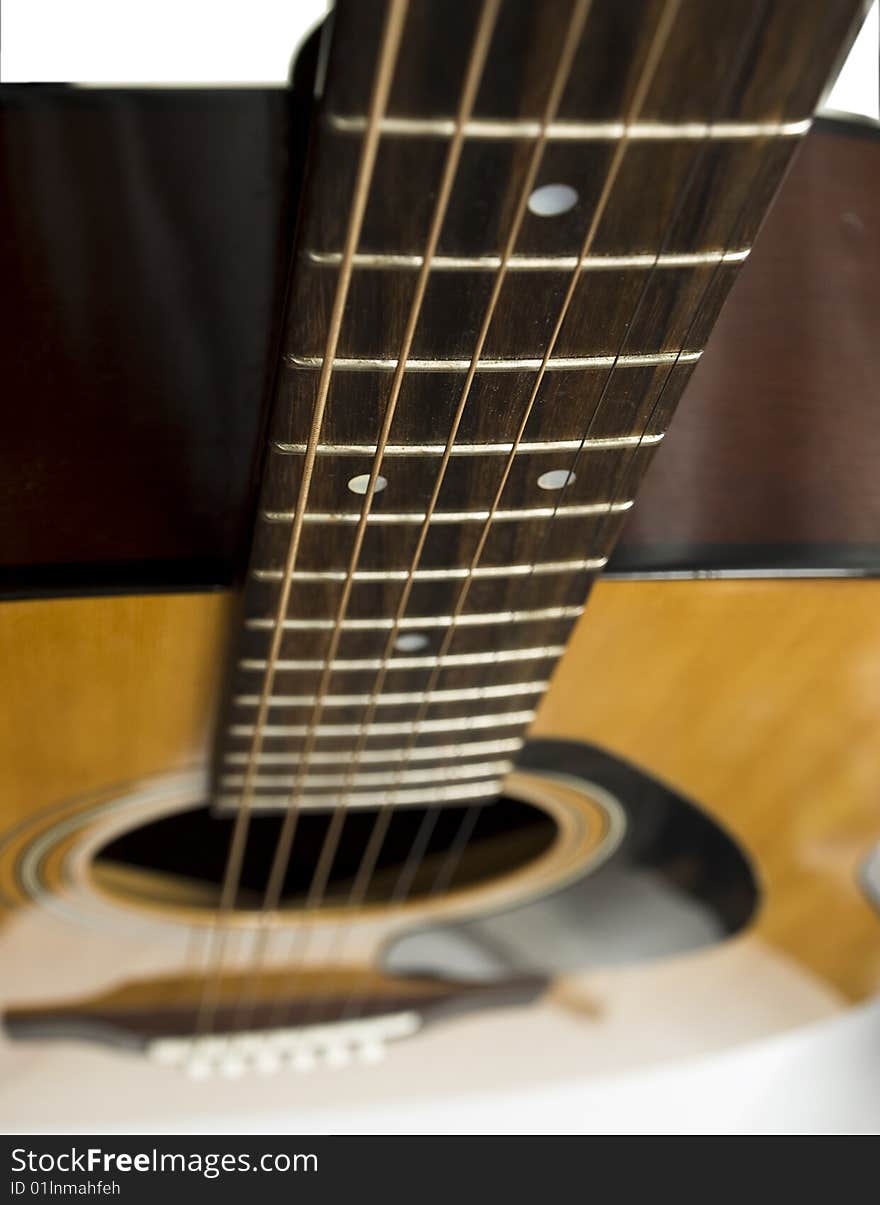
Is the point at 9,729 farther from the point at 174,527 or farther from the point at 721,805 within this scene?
the point at 721,805

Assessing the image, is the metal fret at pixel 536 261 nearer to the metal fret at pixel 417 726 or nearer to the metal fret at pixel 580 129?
the metal fret at pixel 580 129

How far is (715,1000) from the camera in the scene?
2.96 feet

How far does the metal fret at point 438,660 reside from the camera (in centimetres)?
53

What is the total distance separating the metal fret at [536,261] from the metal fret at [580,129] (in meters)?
0.04

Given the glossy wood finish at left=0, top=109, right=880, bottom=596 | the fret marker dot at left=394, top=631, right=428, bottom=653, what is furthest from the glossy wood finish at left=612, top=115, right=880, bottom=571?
the fret marker dot at left=394, top=631, right=428, bottom=653

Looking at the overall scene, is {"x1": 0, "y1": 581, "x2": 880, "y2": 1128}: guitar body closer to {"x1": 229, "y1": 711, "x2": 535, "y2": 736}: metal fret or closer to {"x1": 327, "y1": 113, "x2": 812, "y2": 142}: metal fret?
{"x1": 229, "y1": 711, "x2": 535, "y2": 736}: metal fret

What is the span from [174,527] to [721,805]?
1.33 ft

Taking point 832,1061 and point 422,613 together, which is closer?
point 422,613

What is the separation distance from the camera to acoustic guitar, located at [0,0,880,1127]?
29cm

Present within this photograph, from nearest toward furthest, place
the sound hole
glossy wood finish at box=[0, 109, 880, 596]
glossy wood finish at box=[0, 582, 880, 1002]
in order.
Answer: glossy wood finish at box=[0, 109, 880, 596], glossy wood finish at box=[0, 582, 880, 1002], the sound hole

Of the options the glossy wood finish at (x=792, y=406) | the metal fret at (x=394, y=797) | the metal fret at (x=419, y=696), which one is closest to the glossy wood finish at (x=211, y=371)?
the glossy wood finish at (x=792, y=406)

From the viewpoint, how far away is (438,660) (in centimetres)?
54
